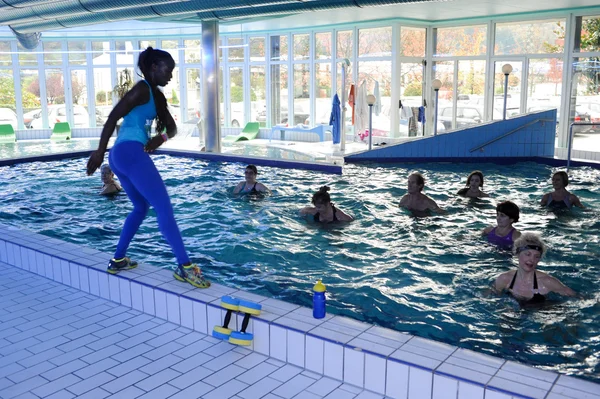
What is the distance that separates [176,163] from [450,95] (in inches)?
327

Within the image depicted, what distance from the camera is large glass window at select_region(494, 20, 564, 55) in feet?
44.1

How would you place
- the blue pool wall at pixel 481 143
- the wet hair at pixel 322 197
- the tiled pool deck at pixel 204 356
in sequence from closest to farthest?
1. the tiled pool deck at pixel 204 356
2. the wet hair at pixel 322 197
3. the blue pool wall at pixel 481 143

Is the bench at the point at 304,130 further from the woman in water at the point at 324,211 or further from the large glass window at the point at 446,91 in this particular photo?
the woman in water at the point at 324,211

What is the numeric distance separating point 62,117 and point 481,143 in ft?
47.0

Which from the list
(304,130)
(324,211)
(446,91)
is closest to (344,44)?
(304,130)

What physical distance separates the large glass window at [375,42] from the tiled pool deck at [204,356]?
1272 centimetres

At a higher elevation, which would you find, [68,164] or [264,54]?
[264,54]

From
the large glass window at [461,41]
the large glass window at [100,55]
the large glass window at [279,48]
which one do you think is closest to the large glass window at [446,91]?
the large glass window at [461,41]

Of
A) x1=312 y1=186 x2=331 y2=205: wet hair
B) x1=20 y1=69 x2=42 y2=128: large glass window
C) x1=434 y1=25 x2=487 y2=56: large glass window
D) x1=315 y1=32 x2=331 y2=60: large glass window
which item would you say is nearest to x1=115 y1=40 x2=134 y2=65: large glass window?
x1=20 y1=69 x2=42 y2=128: large glass window

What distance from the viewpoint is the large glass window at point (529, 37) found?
44.1 feet

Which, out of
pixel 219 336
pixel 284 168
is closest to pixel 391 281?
pixel 219 336

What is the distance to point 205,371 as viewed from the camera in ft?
9.23

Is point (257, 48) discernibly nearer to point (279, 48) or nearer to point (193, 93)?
point (279, 48)

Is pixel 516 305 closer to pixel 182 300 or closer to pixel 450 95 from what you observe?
pixel 182 300
